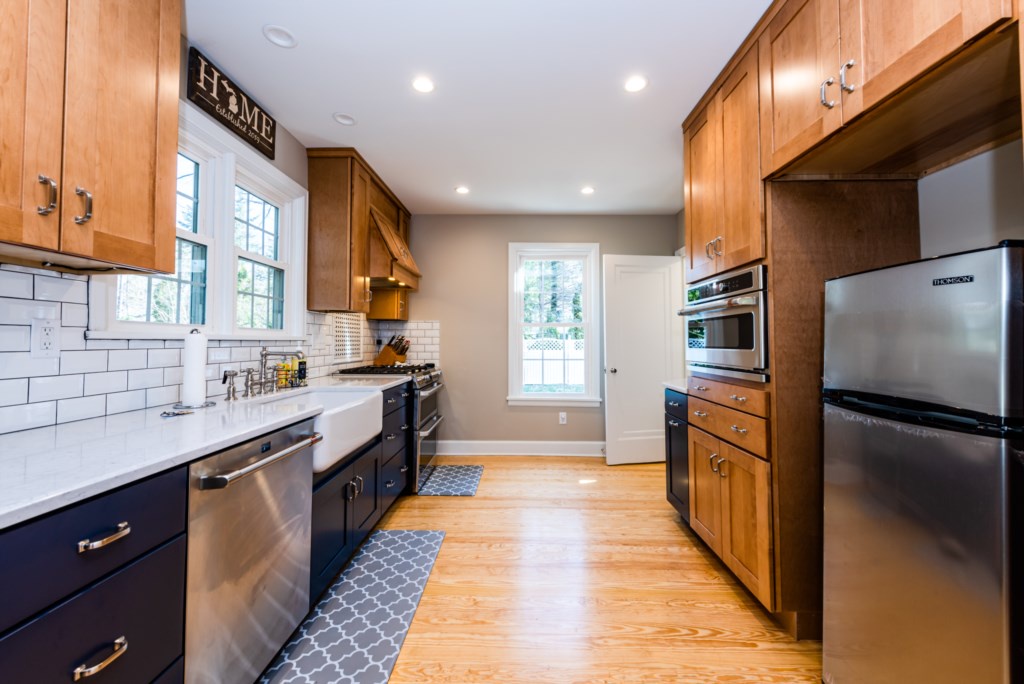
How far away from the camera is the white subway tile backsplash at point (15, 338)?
47.8 inches

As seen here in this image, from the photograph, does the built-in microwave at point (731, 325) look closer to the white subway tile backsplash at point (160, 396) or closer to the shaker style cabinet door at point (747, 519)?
the shaker style cabinet door at point (747, 519)

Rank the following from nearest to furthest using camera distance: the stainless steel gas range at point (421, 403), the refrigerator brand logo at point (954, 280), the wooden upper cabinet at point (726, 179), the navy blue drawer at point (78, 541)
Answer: the navy blue drawer at point (78, 541)
the refrigerator brand logo at point (954, 280)
the wooden upper cabinet at point (726, 179)
the stainless steel gas range at point (421, 403)

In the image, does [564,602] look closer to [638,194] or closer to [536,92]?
[536,92]

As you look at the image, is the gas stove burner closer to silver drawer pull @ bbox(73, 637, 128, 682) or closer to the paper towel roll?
the paper towel roll

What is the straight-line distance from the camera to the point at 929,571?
0.98 m

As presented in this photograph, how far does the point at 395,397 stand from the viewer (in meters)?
2.77

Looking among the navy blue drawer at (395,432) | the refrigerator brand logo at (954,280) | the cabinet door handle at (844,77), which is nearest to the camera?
the refrigerator brand logo at (954,280)

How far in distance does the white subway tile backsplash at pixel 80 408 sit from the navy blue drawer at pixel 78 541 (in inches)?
29.9

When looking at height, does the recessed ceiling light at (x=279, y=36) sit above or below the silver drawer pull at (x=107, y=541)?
above

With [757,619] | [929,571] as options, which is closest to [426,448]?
[757,619]

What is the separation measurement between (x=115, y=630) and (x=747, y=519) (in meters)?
2.10

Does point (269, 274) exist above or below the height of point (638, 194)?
below

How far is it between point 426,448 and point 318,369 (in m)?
1.10

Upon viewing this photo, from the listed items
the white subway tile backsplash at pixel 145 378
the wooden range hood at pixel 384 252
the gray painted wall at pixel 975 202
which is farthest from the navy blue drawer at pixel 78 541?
the gray painted wall at pixel 975 202
